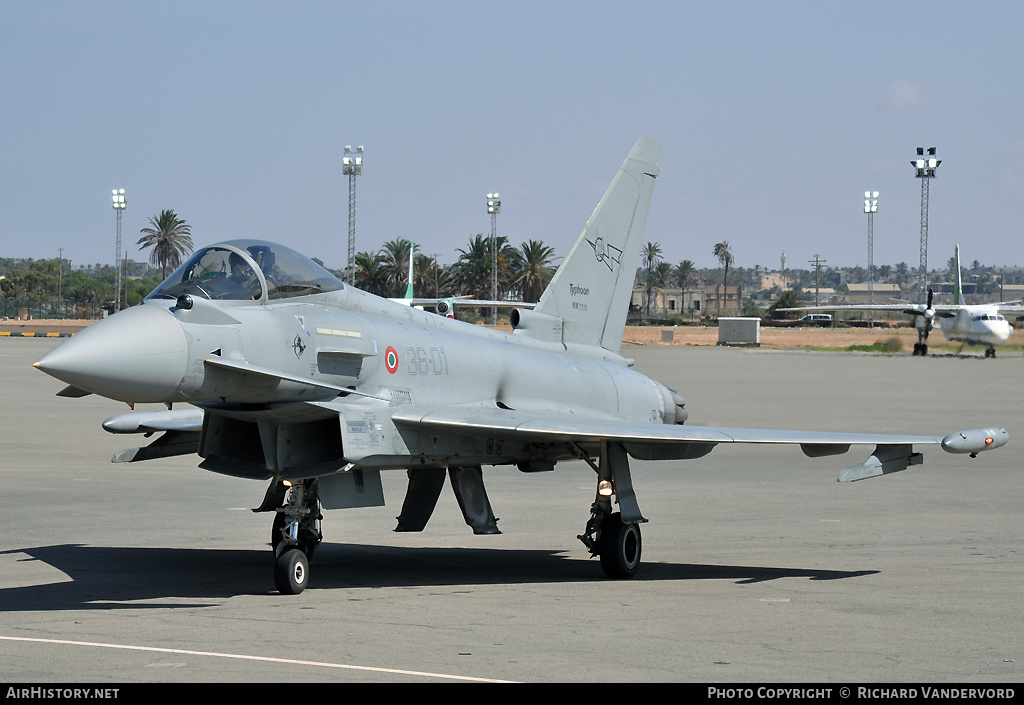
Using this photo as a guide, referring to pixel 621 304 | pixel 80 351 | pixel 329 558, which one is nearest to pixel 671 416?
pixel 621 304

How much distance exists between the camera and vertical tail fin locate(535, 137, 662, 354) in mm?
14906

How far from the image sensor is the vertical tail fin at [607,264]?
14.9m

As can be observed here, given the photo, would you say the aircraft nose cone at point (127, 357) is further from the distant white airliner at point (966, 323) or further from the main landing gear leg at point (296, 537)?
the distant white airliner at point (966, 323)

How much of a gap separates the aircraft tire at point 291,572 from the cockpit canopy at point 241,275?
2.29 meters

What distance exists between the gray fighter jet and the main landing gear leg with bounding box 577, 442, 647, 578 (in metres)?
0.02

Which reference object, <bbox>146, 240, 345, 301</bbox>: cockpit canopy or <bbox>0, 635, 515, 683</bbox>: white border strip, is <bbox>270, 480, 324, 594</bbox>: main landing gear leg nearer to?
<bbox>146, 240, 345, 301</bbox>: cockpit canopy

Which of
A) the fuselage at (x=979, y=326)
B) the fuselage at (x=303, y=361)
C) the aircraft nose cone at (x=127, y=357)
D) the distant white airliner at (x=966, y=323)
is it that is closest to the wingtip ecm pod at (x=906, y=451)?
the fuselage at (x=303, y=361)

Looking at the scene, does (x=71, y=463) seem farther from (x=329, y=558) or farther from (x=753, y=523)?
(x=753, y=523)

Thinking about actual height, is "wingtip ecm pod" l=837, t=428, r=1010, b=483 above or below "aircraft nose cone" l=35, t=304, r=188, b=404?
below

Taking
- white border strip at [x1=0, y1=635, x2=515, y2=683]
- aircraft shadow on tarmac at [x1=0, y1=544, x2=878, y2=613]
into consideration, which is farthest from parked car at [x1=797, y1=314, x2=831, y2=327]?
white border strip at [x1=0, y1=635, x2=515, y2=683]

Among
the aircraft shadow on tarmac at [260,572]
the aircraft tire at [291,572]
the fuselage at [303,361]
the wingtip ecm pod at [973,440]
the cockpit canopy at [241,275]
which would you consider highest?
the cockpit canopy at [241,275]

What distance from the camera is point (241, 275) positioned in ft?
34.2

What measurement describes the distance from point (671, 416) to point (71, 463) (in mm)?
11695

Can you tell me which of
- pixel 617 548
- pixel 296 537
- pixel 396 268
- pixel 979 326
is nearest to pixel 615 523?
pixel 617 548
